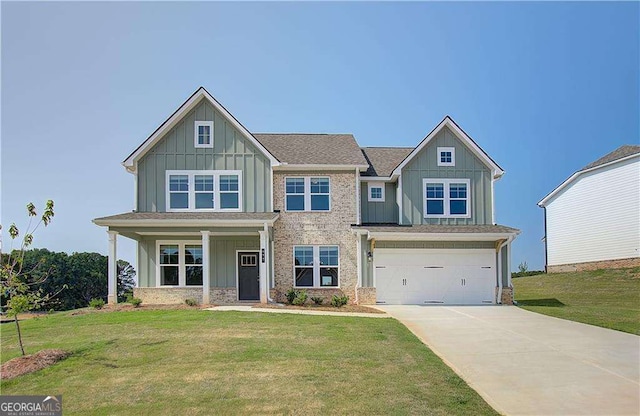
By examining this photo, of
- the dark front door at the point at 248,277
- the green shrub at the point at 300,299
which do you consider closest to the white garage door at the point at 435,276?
the green shrub at the point at 300,299

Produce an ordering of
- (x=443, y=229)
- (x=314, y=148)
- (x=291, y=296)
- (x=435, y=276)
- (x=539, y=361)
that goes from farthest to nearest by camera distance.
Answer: (x=314, y=148) < (x=435, y=276) < (x=443, y=229) < (x=291, y=296) < (x=539, y=361)

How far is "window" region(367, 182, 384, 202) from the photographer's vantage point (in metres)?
23.8

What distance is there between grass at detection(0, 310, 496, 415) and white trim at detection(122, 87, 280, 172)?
8811 mm

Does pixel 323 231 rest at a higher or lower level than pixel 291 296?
higher

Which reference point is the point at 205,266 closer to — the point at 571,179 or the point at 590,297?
the point at 590,297

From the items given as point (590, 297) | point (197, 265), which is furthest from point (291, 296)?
point (590, 297)

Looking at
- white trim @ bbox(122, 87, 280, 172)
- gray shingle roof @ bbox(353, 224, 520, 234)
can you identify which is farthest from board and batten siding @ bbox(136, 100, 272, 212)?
gray shingle roof @ bbox(353, 224, 520, 234)

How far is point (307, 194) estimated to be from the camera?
22453mm

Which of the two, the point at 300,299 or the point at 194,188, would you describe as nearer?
the point at 300,299

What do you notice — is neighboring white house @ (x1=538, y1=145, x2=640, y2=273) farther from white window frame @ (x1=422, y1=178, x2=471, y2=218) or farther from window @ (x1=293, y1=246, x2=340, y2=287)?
window @ (x1=293, y1=246, x2=340, y2=287)

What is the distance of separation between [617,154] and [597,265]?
672 centimetres

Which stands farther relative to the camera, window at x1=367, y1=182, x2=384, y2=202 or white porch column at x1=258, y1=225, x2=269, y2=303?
window at x1=367, y1=182, x2=384, y2=202

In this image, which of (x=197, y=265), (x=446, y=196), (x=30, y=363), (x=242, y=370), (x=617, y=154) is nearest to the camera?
(x=242, y=370)

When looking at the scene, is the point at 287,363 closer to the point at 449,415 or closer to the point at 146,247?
the point at 449,415
